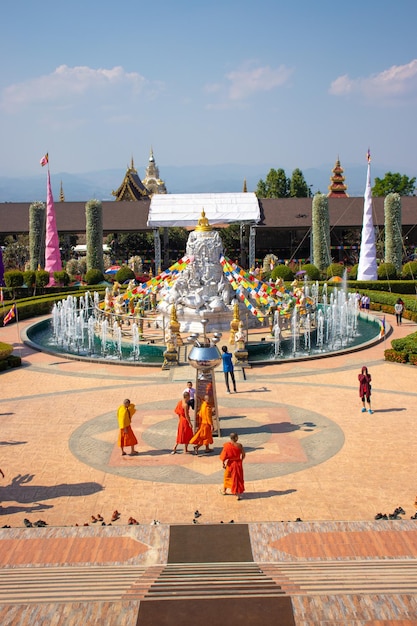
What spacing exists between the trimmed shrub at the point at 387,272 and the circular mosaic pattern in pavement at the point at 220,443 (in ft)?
94.0

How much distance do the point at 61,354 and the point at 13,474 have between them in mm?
11387

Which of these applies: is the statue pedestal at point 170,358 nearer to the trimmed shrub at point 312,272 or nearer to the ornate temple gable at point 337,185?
the trimmed shrub at point 312,272

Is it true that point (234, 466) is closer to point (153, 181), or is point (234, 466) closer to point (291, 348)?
point (291, 348)

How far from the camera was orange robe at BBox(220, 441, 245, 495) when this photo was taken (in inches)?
449

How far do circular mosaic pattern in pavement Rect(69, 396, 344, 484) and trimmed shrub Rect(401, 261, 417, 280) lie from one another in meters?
28.5

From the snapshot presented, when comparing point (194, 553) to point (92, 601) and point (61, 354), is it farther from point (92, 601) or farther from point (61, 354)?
point (61, 354)

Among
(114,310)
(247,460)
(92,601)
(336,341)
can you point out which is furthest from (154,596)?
(114,310)

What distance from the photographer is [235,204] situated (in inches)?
2137

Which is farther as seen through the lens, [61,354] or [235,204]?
[235,204]

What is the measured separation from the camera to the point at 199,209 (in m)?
52.8

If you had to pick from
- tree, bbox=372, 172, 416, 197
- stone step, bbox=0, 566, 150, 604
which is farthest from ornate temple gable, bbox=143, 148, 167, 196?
stone step, bbox=0, 566, 150, 604

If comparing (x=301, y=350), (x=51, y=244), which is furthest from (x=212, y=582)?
(x=51, y=244)

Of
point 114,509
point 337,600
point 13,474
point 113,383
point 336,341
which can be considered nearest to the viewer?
point 337,600

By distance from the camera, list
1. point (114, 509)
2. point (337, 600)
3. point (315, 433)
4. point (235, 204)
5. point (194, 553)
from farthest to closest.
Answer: point (235, 204), point (315, 433), point (114, 509), point (194, 553), point (337, 600)
